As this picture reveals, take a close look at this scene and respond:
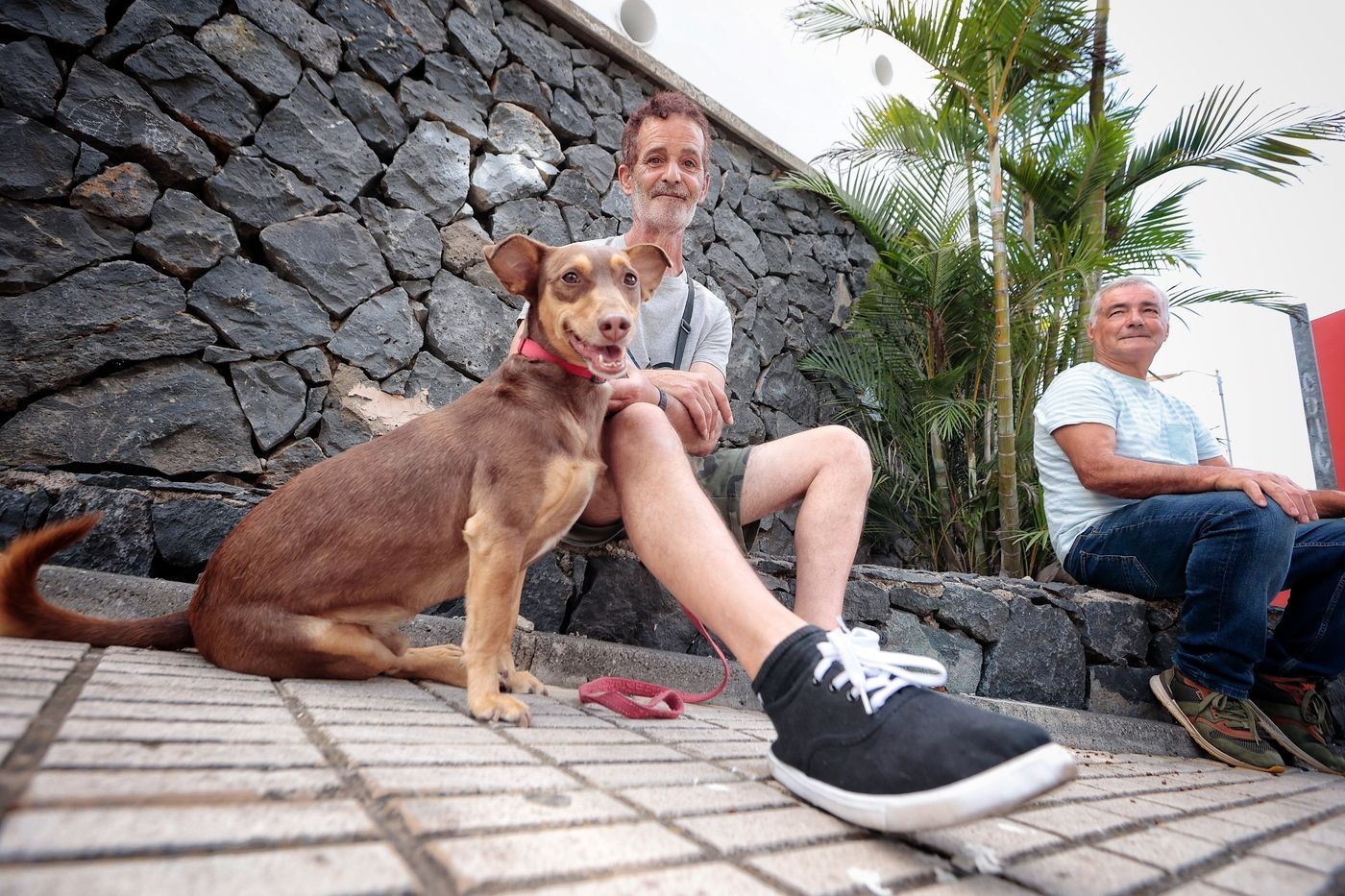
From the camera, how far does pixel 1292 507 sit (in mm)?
2639

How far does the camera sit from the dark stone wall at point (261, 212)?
316 cm

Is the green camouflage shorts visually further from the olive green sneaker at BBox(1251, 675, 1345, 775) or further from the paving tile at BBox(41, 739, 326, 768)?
the olive green sneaker at BBox(1251, 675, 1345, 775)

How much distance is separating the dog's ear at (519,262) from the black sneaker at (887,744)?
151cm

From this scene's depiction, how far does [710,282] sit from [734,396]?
1124 millimetres

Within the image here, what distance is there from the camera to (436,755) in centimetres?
117

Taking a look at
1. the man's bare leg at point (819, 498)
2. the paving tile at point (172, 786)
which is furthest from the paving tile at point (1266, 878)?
the paving tile at point (172, 786)

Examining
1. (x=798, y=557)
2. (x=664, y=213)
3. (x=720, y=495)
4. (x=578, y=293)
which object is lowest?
(x=798, y=557)

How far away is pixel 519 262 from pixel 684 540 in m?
1.18

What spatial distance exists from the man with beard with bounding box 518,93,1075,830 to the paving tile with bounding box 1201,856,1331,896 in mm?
421

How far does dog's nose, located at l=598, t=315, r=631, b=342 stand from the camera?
1.94 meters

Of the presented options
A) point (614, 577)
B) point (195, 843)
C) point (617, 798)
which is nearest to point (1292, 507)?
point (614, 577)

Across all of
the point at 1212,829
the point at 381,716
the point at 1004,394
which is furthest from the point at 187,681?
the point at 1004,394

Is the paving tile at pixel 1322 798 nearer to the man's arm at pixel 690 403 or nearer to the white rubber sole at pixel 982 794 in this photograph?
the white rubber sole at pixel 982 794

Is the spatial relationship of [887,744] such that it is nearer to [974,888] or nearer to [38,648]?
[974,888]
